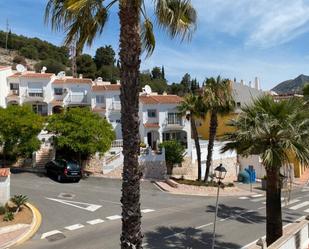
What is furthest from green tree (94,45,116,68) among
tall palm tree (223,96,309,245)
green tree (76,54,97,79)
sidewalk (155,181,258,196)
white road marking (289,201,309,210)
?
tall palm tree (223,96,309,245)

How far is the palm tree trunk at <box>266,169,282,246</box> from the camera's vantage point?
14844 millimetres

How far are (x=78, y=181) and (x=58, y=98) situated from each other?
24.6 metres

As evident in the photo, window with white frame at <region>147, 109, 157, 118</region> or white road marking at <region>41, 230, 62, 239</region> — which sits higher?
window with white frame at <region>147, 109, 157, 118</region>

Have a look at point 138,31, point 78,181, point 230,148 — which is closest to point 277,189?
point 230,148

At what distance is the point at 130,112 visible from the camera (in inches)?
353

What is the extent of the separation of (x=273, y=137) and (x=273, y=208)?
2.72m

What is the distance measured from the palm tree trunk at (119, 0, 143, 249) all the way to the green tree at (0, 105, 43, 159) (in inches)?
1127

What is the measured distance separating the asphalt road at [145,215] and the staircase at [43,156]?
437cm

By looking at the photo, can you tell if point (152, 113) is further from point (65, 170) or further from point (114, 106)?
point (65, 170)

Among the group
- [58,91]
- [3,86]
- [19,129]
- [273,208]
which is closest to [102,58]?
[58,91]

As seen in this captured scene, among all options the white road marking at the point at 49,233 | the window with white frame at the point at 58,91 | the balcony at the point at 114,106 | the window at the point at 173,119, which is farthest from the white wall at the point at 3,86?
the white road marking at the point at 49,233

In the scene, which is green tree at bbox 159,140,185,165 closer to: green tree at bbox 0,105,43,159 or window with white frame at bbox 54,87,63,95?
green tree at bbox 0,105,43,159

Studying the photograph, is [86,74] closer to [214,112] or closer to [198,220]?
[214,112]

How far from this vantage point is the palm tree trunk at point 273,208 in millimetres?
14844
